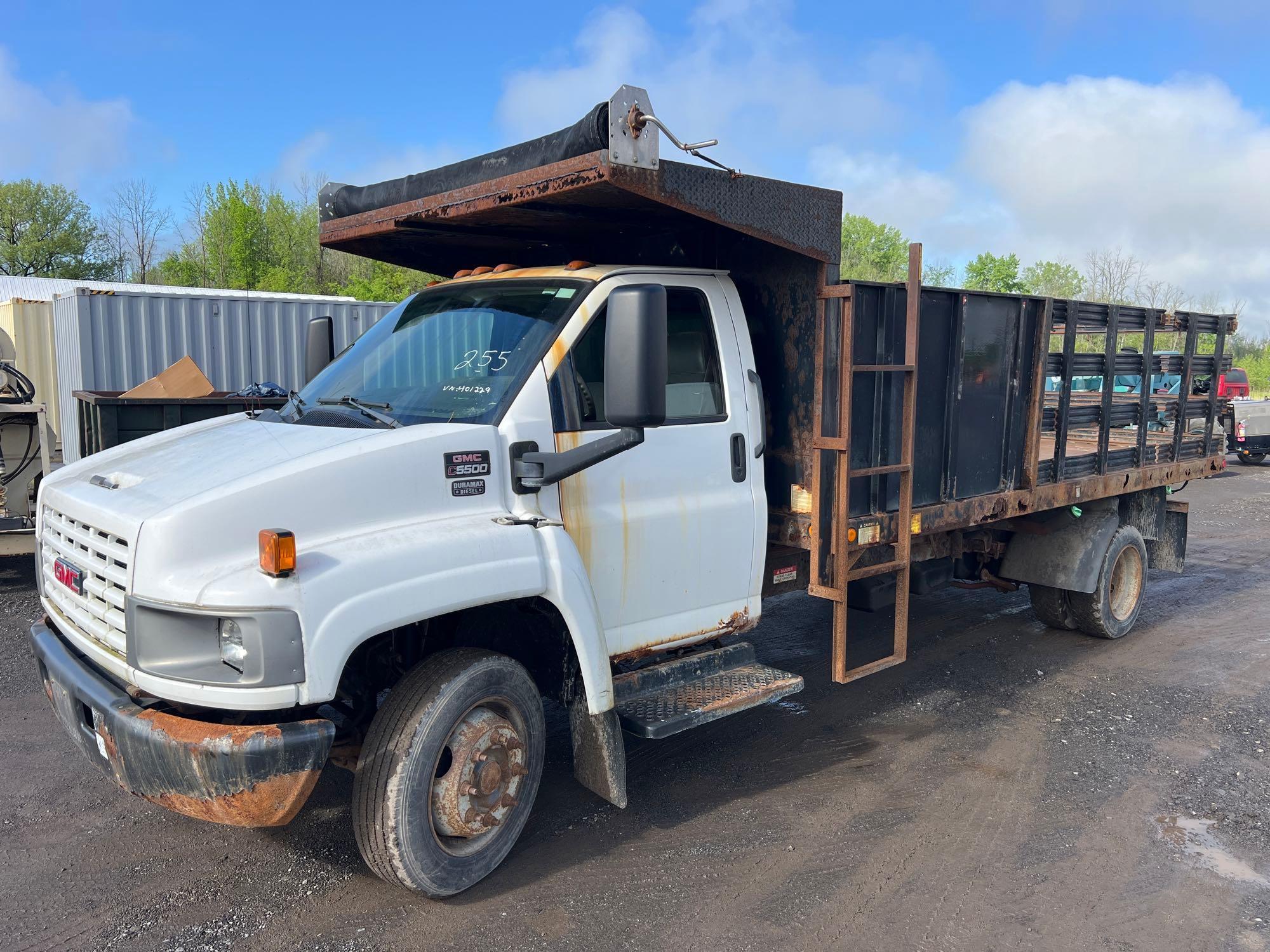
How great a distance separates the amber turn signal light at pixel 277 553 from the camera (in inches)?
108

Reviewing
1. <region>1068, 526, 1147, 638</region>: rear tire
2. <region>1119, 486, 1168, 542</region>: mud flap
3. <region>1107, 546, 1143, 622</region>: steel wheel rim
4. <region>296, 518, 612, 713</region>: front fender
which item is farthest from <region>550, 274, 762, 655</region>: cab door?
<region>1119, 486, 1168, 542</region>: mud flap

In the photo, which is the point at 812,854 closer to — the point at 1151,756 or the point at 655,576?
the point at 655,576

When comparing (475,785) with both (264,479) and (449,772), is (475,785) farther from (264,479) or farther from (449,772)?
(264,479)

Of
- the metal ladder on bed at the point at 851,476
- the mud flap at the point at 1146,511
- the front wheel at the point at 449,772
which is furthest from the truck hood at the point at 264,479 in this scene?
the mud flap at the point at 1146,511

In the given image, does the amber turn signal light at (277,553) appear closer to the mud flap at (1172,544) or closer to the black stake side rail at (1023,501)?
the black stake side rail at (1023,501)

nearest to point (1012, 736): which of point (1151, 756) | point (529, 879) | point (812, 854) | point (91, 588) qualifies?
point (1151, 756)

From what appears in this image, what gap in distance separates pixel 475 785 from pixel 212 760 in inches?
37.1

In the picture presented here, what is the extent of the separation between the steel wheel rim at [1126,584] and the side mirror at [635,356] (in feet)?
17.3

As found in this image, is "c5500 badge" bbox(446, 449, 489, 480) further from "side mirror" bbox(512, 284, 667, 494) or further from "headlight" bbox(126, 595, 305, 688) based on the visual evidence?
"headlight" bbox(126, 595, 305, 688)

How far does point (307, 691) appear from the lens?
280cm

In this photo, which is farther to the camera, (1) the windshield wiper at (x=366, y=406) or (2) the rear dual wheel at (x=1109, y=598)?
(2) the rear dual wheel at (x=1109, y=598)

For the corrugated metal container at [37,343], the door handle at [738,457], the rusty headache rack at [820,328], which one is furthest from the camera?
the corrugated metal container at [37,343]

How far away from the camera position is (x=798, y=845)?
394cm

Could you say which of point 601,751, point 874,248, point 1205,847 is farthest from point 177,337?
point 874,248
